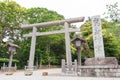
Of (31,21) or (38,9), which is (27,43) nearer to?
(31,21)

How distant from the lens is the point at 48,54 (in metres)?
26.7

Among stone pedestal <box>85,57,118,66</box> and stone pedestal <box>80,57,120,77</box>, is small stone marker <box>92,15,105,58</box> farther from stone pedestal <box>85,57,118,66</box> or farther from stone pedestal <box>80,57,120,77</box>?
stone pedestal <box>80,57,120,77</box>

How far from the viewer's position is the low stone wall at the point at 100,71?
31.3 feet

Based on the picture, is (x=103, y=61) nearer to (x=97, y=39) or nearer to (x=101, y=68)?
(x=101, y=68)

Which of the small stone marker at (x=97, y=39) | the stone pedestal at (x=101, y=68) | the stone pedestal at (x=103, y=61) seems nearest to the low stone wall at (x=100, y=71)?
the stone pedestal at (x=101, y=68)

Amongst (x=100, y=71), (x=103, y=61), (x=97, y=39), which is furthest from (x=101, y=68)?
(x=97, y=39)

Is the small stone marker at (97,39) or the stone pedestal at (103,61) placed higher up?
the small stone marker at (97,39)

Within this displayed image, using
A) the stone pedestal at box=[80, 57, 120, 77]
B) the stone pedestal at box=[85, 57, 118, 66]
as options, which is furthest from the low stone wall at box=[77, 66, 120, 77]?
the stone pedestal at box=[85, 57, 118, 66]

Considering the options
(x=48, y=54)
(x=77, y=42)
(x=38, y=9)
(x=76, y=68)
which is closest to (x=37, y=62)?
(x=48, y=54)

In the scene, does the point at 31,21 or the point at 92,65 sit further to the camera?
the point at 31,21

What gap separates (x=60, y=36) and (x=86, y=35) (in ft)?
14.7

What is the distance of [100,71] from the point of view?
9.98 meters

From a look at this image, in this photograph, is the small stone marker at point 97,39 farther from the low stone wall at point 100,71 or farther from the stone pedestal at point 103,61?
the low stone wall at point 100,71

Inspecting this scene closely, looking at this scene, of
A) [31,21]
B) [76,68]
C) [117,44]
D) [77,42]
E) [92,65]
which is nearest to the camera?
[92,65]
